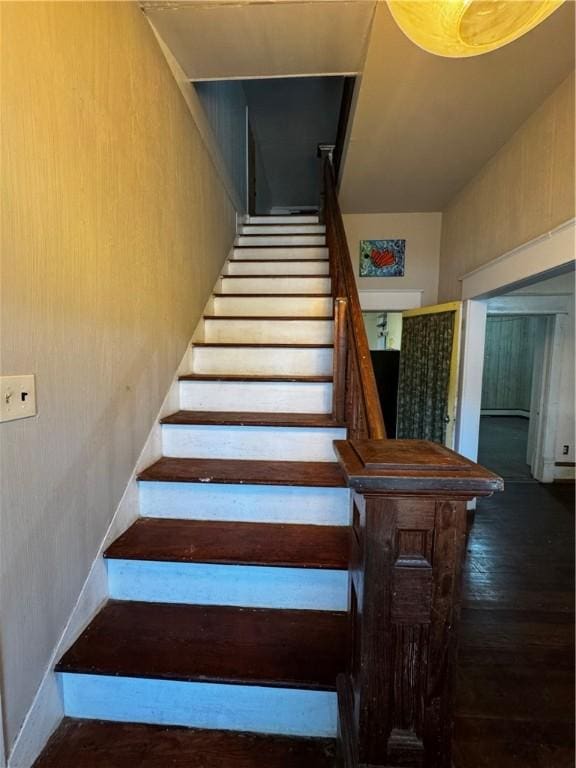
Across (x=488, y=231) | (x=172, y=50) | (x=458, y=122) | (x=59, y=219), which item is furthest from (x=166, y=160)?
(x=488, y=231)

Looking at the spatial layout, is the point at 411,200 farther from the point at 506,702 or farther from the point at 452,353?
the point at 506,702

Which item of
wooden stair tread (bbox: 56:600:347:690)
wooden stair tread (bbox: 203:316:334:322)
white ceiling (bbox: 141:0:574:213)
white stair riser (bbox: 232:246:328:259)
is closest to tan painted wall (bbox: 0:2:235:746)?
wooden stair tread (bbox: 56:600:347:690)

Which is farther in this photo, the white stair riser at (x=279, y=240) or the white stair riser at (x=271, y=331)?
the white stair riser at (x=279, y=240)

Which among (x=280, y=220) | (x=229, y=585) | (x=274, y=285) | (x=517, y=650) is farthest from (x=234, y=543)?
(x=280, y=220)

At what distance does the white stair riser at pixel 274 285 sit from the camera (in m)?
3.04

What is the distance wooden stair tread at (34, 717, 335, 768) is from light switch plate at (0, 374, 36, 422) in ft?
3.22

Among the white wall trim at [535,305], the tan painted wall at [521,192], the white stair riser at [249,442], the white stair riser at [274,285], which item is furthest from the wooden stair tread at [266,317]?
the white wall trim at [535,305]

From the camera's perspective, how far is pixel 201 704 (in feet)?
3.75

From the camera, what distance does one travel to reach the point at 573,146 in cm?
171

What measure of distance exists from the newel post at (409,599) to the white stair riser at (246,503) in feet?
2.83

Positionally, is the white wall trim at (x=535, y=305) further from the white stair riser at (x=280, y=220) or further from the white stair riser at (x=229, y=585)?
the white stair riser at (x=229, y=585)

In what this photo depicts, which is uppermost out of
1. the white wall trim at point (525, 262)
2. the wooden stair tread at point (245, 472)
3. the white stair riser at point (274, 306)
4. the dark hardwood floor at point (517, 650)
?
the white wall trim at point (525, 262)

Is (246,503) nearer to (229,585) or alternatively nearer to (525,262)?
(229,585)

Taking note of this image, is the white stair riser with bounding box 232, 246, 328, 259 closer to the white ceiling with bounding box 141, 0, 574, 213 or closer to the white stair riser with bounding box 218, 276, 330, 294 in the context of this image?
the white stair riser with bounding box 218, 276, 330, 294
